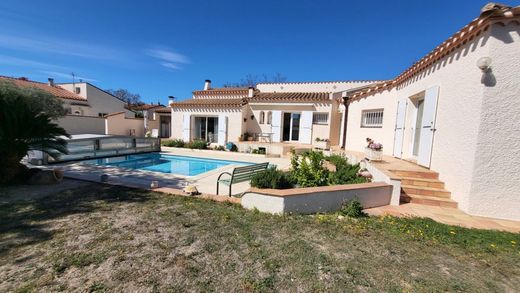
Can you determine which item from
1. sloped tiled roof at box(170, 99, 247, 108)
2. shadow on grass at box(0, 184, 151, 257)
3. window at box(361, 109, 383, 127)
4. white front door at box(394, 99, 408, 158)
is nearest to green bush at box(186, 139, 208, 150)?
sloped tiled roof at box(170, 99, 247, 108)

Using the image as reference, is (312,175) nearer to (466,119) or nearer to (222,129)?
(466,119)

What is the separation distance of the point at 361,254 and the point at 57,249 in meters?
4.47

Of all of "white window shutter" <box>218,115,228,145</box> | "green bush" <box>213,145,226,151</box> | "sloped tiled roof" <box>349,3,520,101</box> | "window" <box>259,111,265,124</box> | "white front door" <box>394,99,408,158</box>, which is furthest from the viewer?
"window" <box>259,111,265,124</box>

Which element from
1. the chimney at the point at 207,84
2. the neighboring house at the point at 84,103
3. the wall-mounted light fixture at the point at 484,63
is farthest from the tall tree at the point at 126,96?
the wall-mounted light fixture at the point at 484,63

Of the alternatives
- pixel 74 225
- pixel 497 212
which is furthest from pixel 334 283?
pixel 497 212

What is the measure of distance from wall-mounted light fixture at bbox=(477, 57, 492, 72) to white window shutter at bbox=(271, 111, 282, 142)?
1256 cm

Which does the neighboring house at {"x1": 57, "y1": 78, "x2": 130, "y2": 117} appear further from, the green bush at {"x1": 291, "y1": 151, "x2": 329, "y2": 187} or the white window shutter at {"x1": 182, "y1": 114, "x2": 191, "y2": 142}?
the green bush at {"x1": 291, "y1": 151, "x2": 329, "y2": 187}

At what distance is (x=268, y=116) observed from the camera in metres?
17.7

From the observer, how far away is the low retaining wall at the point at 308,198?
480cm

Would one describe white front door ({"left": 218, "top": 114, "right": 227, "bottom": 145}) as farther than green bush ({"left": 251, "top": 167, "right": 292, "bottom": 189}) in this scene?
Yes

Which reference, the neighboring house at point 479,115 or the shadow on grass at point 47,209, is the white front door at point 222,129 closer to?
the shadow on grass at point 47,209

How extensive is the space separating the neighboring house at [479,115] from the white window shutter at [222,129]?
13.3 metres

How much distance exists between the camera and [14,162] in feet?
21.1

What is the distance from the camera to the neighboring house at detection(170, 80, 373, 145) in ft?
53.6
